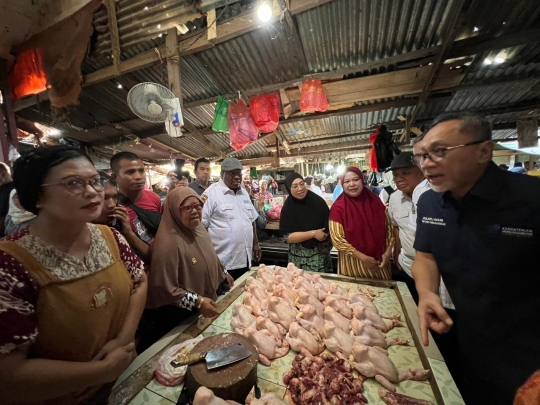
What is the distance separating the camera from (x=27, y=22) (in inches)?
164

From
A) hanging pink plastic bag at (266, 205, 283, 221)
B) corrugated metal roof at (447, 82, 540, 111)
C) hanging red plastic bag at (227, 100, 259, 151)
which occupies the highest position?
corrugated metal roof at (447, 82, 540, 111)

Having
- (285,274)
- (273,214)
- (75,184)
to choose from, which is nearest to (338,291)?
(285,274)

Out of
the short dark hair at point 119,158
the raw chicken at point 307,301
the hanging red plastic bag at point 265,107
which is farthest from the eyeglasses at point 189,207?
the hanging red plastic bag at point 265,107

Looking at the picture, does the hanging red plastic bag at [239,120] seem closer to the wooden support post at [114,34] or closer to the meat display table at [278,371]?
the wooden support post at [114,34]

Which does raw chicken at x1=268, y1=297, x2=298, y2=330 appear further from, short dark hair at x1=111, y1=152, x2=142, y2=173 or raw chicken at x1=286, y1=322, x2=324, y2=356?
short dark hair at x1=111, y1=152, x2=142, y2=173

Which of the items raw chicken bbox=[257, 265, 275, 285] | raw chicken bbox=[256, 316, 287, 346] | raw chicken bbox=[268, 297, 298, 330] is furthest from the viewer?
→ raw chicken bbox=[257, 265, 275, 285]

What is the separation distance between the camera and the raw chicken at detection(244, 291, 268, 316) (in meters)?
2.20

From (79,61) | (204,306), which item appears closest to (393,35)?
(204,306)

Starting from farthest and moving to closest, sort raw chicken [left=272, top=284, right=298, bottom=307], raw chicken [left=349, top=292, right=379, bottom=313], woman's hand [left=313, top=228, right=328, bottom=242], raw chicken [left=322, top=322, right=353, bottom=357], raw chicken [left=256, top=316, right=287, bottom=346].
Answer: woman's hand [left=313, top=228, right=328, bottom=242] → raw chicken [left=272, top=284, right=298, bottom=307] → raw chicken [left=349, top=292, right=379, bottom=313] → raw chicken [left=256, top=316, right=287, bottom=346] → raw chicken [left=322, top=322, right=353, bottom=357]

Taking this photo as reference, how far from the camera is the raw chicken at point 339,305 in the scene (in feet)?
6.92

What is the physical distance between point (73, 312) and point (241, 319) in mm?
1317

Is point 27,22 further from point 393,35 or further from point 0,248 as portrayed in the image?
point 393,35

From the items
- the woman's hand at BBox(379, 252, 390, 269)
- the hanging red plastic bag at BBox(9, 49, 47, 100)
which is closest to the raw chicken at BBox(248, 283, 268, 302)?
the woman's hand at BBox(379, 252, 390, 269)

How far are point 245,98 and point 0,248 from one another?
13.9ft
